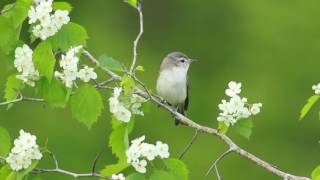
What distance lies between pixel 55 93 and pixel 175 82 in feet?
14.8

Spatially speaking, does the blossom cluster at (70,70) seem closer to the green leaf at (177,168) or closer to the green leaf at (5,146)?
the green leaf at (5,146)

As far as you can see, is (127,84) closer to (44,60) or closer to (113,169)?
(44,60)

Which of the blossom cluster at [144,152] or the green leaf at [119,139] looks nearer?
the blossom cluster at [144,152]

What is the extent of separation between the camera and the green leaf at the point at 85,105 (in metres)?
5.41

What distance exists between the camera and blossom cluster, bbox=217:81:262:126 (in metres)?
5.70

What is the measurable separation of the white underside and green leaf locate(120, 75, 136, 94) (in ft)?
13.6

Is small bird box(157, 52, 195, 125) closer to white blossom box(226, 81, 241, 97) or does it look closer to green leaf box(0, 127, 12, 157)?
white blossom box(226, 81, 241, 97)

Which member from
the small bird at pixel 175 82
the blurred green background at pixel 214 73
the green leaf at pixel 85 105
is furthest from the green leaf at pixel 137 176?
the blurred green background at pixel 214 73

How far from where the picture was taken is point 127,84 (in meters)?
5.59

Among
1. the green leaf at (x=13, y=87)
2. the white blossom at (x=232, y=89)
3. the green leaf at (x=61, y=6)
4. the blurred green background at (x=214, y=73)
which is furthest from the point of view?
the blurred green background at (x=214, y=73)

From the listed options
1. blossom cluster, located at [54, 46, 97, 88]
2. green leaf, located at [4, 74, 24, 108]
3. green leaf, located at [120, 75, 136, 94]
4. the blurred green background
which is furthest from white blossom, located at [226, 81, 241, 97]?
the blurred green background

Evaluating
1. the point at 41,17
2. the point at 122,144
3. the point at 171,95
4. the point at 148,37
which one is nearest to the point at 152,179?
the point at 122,144

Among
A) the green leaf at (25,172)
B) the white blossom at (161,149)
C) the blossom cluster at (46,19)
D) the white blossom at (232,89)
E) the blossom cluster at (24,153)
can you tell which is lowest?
the green leaf at (25,172)

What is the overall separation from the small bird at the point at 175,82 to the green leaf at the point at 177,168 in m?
4.45
